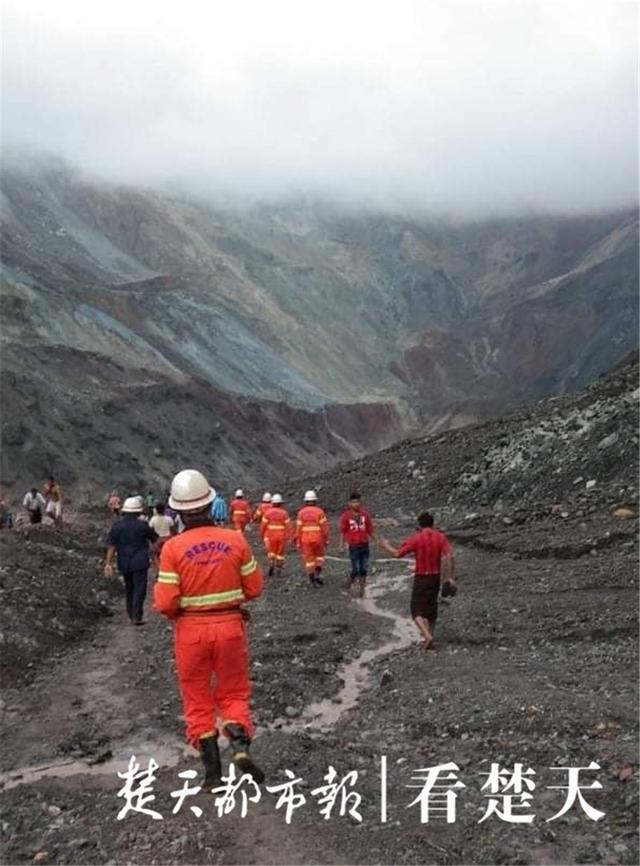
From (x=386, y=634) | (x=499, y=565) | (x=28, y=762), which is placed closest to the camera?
(x=28, y=762)

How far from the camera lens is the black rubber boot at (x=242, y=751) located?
6.16 meters

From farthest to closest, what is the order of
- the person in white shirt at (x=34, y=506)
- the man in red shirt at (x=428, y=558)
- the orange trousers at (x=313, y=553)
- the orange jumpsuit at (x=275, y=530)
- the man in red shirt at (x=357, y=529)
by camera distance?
the person in white shirt at (x=34, y=506)
the orange jumpsuit at (x=275, y=530)
the orange trousers at (x=313, y=553)
the man in red shirt at (x=357, y=529)
the man in red shirt at (x=428, y=558)

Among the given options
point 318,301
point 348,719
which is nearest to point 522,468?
point 348,719

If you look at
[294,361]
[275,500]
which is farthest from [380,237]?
[275,500]

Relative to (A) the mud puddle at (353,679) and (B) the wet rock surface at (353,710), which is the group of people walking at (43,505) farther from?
(A) the mud puddle at (353,679)

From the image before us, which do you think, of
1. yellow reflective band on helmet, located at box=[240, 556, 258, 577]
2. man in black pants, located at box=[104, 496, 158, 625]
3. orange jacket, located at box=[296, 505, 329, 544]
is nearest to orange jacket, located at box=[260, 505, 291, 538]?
orange jacket, located at box=[296, 505, 329, 544]

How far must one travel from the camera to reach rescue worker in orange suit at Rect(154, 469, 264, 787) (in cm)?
640

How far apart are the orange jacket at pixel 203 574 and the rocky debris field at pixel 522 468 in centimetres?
1587

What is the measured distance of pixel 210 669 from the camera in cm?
646

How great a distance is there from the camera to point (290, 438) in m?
64.4

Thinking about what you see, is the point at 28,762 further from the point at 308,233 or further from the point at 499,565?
the point at 308,233

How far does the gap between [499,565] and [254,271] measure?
80533 mm

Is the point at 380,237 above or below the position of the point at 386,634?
above

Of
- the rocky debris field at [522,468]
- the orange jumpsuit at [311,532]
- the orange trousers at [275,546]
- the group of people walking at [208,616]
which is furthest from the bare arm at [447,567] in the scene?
the rocky debris field at [522,468]
